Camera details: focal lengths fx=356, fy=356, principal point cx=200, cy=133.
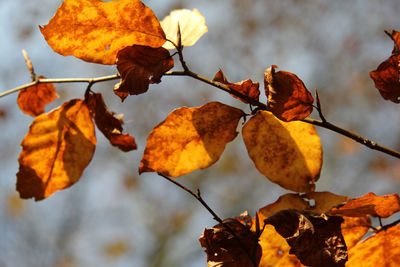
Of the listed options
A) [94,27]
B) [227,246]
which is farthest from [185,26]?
[227,246]

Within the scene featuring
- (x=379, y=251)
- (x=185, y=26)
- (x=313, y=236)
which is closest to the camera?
(x=313, y=236)

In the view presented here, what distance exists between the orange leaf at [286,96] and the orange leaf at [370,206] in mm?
137

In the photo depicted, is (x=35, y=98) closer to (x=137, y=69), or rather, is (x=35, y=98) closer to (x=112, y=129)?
(x=112, y=129)

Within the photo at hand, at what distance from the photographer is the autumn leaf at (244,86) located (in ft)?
1.70

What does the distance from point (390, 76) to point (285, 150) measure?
0.19 metres

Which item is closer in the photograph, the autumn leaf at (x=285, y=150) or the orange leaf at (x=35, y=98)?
the autumn leaf at (x=285, y=150)

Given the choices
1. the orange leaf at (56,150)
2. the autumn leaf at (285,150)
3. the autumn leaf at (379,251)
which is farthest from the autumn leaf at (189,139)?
the autumn leaf at (379,251)

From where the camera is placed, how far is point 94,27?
0.55 metres

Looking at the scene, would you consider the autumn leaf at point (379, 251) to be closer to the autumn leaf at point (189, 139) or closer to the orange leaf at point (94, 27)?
the autumn leaf at point (189, 139)

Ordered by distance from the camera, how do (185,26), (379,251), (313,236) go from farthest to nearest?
(185,26) → (379,251) → (313,236)

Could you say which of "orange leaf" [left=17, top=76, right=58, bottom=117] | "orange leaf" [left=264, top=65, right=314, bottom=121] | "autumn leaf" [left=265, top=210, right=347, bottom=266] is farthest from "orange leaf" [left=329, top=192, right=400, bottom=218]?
"orange leaf" [left=17, top=76, right=58, bottom=117]

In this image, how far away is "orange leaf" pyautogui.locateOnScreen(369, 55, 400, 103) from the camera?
1.73 feet

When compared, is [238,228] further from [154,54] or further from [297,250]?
[154,54]

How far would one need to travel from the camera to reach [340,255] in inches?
17.2
